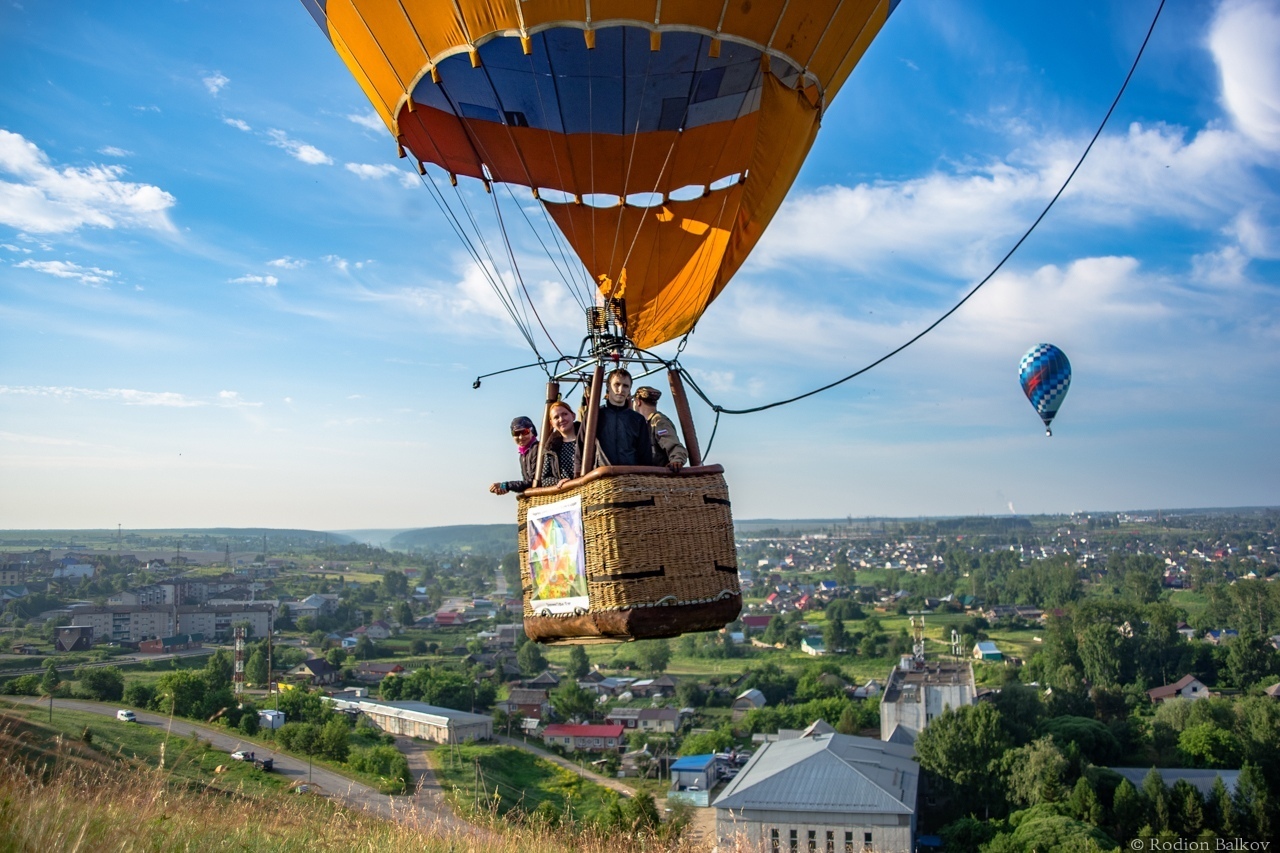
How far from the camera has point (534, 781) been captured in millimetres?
33438

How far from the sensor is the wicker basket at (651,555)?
4574 millimetres

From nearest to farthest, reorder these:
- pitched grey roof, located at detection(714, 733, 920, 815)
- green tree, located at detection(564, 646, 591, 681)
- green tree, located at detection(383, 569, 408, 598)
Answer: pitched grey roof, located at detection(714, 733, 920, 815)
green tree, located at detection(564, 646, 591, 681)
green tree, located at detection(383, 569, 408, 598)

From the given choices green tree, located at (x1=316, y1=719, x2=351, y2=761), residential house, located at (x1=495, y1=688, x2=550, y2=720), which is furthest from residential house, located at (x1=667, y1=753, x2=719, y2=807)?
residential house, located at (x1=495, y1=688, x2=550, y2=720)

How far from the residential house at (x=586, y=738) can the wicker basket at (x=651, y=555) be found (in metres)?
37.4

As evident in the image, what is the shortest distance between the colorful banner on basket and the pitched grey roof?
18.2 m

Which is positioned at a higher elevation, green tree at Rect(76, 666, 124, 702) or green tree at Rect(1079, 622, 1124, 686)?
green tree at Rect(76, 666, 124, 702)

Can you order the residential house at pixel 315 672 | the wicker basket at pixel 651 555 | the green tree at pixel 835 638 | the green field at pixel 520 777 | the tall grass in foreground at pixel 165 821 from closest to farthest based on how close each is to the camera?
the tall grass in foreground at pixel 165 821 → the wicker basket at pixel 651 555 → the green field at pixel 520 777 → the residential house at pixel 315 672 → the green tree at pixel 835 638

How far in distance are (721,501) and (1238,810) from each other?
28141mm

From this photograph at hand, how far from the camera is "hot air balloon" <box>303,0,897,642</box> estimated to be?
4.67 meters

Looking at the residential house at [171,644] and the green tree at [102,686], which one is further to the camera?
the residential house at [171,644]

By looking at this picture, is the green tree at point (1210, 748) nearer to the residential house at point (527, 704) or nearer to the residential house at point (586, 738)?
the residential house at point (586, 738)

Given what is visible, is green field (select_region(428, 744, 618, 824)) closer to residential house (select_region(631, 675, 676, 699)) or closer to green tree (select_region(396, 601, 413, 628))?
residential house (select_region(631, 675, 676, 699))

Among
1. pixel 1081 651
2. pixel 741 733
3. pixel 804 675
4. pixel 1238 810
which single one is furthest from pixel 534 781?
pixel 1081 651

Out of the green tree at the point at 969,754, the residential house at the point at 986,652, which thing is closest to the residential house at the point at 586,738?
the green tree at the point at 969,754
